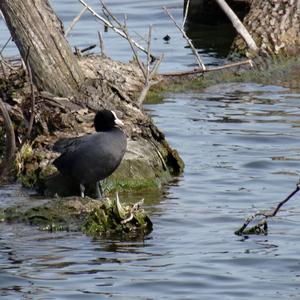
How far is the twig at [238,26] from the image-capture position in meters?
17.0

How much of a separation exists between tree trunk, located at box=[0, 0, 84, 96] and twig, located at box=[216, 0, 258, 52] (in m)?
4.65

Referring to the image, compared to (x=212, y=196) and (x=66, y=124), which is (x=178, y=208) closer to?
(x=212, y=196)

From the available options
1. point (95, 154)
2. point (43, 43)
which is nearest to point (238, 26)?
point (43, 43)

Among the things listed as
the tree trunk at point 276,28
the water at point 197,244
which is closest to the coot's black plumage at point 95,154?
the water at point 197,244

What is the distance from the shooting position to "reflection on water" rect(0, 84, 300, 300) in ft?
29.7

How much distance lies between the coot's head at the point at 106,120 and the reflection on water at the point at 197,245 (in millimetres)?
800

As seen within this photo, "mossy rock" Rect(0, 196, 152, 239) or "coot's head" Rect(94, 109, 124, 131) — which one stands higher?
"coot's head" Rect(94, 109, 124, 131)

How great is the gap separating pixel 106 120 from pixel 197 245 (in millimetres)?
1994

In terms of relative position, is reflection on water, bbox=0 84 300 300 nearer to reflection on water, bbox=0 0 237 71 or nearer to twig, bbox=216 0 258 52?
twig, bbox=216 0 258 52

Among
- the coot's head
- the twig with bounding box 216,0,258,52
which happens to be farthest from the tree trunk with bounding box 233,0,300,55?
the coot's head

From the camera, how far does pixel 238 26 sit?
1709 cm

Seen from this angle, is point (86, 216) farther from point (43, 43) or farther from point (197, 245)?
point (43, 43)

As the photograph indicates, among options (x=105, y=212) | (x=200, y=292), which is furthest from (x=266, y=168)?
(x=200, y=292)

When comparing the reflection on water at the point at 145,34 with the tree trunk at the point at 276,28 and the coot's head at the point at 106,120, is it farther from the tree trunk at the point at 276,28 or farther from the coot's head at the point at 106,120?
the coot's head at the point at 106,120
